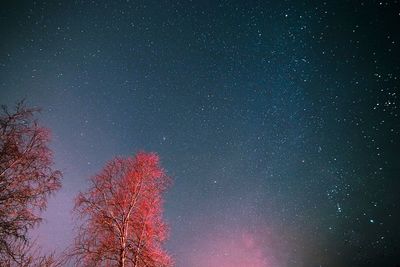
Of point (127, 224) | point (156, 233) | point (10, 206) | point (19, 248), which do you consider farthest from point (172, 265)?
point (19, 248)

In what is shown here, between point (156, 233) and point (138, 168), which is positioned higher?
point (138, 168)

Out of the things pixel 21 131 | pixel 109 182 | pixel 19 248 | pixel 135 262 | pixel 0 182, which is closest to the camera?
pixel 19 248

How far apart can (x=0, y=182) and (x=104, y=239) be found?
592 cm

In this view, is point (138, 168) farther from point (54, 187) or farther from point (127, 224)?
point (54, 187)

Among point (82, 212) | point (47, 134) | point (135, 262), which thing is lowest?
point (135, 262)

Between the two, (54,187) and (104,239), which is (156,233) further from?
(54,187)

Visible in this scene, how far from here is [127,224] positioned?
53.9 feet

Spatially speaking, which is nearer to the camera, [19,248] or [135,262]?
[19,248]

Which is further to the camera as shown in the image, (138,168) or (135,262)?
(138,168)

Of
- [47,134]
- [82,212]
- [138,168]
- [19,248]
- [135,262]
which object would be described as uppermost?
[138,168]

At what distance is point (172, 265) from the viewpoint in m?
16.5

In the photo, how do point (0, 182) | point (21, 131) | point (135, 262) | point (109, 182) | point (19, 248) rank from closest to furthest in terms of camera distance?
point (19, 248), point (0, 182), point (21, 131), point (135, 262), point (109, 182)

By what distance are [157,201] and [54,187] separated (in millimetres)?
5947

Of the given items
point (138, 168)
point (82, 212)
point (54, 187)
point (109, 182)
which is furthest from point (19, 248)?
point (138, 168)
